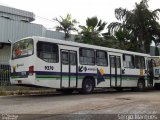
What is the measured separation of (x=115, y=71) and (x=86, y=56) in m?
2.95

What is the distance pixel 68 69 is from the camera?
16625 mm

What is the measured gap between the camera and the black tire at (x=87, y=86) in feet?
58.1

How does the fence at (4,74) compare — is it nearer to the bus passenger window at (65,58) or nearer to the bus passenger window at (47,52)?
the bus passenger window at (65,58)

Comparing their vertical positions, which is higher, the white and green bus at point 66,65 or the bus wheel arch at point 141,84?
the white and green bus at point 66,65

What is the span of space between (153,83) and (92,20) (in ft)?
42.0

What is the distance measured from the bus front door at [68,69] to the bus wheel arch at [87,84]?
792 millimetres

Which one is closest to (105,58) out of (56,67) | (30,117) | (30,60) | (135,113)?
(56,67)

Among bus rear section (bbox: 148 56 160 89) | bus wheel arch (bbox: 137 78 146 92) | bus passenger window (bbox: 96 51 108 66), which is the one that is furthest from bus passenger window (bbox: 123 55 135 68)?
bus rear section (bbox: 148 56 160 89)

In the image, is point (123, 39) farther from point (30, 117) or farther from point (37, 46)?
point (30, 117)

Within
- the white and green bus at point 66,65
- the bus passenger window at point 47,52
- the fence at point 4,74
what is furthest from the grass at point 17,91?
the bus passenger window at point 47,52

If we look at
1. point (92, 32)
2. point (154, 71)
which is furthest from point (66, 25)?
point (154, 71)

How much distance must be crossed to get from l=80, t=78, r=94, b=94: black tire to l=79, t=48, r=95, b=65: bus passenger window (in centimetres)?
101

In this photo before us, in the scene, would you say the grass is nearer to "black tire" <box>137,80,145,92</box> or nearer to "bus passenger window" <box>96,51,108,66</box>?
"bus passenger window" <box>96,51,108,66</box>

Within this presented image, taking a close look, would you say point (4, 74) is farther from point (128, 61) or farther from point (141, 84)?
point (141, 84)
